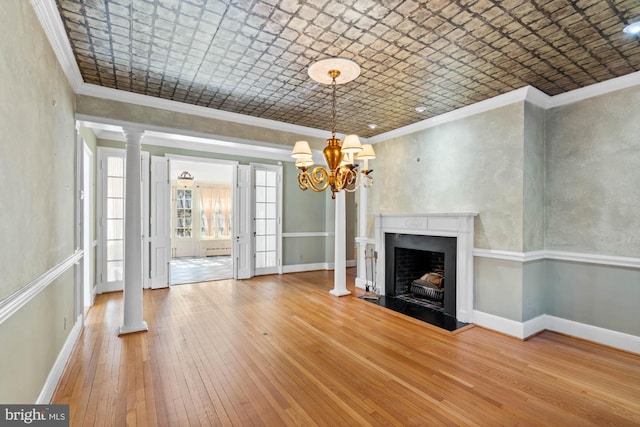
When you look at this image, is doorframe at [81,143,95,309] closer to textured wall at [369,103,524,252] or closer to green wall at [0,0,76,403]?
green wall at [0,0,76,403]

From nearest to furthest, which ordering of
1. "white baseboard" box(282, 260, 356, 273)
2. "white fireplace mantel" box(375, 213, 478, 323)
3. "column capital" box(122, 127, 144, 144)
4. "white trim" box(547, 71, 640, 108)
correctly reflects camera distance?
"white trim" box(547, 71, 640, 108) → "column capital" box(122, 127, 144, 144) → "white fireplace mantel" box(375, 213, 478, 323) → "white baseboard" box(282, 260, 356, 273)

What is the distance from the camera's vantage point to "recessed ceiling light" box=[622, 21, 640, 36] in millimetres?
2327

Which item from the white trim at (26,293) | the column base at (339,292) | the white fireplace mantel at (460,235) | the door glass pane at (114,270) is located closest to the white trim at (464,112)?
the white fireplace mantel at (460,235)

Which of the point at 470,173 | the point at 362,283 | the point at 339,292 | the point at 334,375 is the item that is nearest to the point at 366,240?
the point at 362,283

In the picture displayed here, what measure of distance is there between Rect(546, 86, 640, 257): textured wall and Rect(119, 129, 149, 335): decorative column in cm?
A: 508

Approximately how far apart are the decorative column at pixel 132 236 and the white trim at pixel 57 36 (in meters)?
0.85

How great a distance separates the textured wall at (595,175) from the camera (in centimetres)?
321

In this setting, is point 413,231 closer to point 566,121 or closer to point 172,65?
point 566,121

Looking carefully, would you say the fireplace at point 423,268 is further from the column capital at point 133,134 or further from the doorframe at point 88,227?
the doorframe at point 88,227

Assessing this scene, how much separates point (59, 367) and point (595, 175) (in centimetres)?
569

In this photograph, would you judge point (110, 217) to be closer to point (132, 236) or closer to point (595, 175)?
point (132, 236)

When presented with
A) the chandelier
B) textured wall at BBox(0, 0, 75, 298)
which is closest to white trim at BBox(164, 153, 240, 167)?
textured wall at BBox(0, 0, 75, 298)

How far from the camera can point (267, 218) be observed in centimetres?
713

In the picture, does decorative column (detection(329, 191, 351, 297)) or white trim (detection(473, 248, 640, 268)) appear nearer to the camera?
white trim (detection(473, 248, 640, 268))
